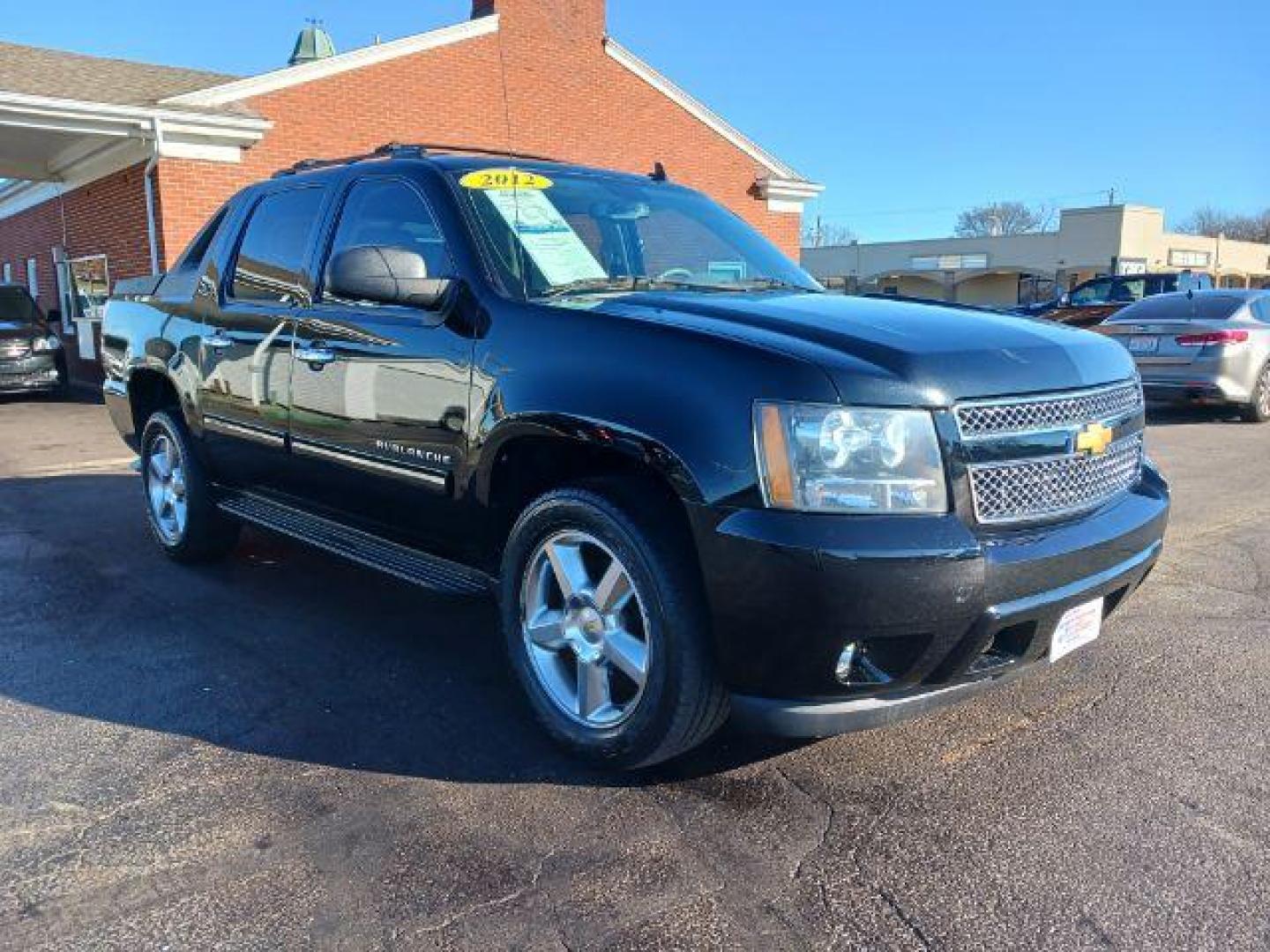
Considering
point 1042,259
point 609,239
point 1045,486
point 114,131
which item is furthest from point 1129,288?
point 1042,259

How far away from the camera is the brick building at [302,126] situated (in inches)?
489

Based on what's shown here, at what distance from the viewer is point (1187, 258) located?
52.4m

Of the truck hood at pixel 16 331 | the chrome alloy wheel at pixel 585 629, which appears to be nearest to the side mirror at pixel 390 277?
the chrome alloy wheel at pixel 585 629

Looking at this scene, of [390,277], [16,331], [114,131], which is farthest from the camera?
[16,331]

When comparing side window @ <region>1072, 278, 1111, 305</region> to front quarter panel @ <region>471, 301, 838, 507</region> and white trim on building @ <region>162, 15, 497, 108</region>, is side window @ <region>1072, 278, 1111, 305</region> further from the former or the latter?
front quarter panel @ <region>471, 301, 838, 507</region>

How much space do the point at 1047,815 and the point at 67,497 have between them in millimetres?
7293

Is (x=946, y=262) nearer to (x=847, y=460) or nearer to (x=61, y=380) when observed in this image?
(x=61, y=380)

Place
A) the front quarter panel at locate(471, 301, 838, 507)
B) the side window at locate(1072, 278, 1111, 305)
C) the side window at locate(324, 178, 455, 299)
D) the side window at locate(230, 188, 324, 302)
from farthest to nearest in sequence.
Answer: the side window at locate(1072, 278, 1111, 305) < the side window at locate(230, 188, 324, 302) < the side window at locate(324, 178, 455, 299) < the front quarter panel at locate(471, 301, 838, 507)

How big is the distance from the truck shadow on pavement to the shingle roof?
27.3 feet

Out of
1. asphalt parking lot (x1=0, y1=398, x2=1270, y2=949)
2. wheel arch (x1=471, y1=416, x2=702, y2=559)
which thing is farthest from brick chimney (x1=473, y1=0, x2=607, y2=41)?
wheel arch (x1=471, y1=416, x2=702, y2=559)

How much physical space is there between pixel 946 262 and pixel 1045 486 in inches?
2130

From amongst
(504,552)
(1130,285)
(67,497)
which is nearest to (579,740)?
(504,552)

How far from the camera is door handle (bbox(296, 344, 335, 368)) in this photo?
13.2 feet

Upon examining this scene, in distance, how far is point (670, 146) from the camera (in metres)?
17.5
